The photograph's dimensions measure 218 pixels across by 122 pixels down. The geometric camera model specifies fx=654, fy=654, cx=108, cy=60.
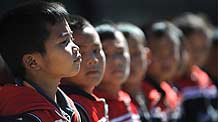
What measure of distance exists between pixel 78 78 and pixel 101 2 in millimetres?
4572

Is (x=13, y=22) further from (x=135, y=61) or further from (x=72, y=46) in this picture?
(x=135, y=61)

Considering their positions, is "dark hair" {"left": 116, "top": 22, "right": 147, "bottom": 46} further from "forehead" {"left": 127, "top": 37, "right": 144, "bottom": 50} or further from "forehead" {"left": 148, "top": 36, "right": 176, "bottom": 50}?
"forehead" {"left": 148, "top": 36, "right": 176, "bottom": 50}

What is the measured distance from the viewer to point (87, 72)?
269 centimetres

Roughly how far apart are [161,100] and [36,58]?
5.35 ft

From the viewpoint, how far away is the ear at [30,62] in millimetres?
2209

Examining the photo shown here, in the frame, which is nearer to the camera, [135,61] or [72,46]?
[72,46]

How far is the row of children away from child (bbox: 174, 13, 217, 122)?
196 millimetres

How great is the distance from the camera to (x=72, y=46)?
229 centimetres

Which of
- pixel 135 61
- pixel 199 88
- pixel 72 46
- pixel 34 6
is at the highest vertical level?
pixel 34 6

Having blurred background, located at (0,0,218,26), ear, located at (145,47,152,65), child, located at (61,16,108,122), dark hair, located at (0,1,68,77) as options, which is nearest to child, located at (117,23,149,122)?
ear, located at (145,47,152,65)

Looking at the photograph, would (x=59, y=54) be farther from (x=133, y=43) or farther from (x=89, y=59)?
(x=133, y=43)

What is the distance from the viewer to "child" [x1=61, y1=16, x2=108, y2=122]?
2.62 metres

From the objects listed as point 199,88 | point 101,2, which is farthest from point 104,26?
point 101,2

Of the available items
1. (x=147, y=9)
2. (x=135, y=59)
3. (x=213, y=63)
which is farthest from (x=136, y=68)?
(x=147, y=9)
